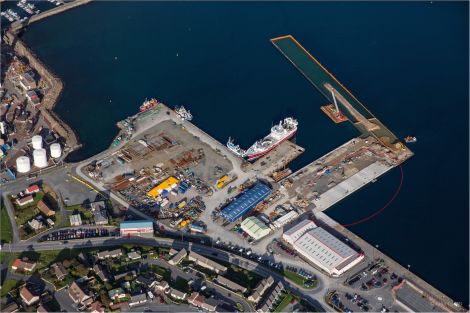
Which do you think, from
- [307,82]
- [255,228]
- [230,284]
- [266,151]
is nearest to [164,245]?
[230,284]

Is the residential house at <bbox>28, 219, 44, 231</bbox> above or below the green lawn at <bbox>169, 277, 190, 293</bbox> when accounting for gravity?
above

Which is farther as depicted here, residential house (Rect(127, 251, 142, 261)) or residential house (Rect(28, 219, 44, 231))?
residential house (Rect(28, 219, 44, 231))

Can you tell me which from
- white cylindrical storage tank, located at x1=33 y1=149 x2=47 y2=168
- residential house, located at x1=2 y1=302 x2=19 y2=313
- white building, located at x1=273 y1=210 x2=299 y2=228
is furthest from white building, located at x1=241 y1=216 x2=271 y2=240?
white cylindrical storage tank, located at x1=33 y1=149 x2=47 y2=168

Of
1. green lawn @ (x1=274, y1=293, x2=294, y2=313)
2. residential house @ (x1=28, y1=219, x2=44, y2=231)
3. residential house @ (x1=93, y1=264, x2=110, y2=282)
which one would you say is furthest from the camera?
residential house @ (x1=28, y1=219, x2=44, y2=231)

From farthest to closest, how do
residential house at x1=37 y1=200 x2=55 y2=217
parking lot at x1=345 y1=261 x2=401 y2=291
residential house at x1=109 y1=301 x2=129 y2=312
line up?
1. residential house at x1=37 y1=200 x2=55 y2=217
2. parking lot at x1=345 y1=261 x2=401 y2=291
3. residential house at x1=109 y1=301 x2=129 y2=312

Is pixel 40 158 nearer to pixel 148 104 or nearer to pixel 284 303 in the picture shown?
pixel 148 104

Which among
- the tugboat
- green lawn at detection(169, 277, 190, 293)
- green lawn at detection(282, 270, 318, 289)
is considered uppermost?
the tugboat

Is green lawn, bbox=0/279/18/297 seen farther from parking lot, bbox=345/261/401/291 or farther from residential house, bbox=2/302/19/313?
parking lot, bbox=345/261/401/291

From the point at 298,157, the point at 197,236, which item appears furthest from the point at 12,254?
the point at 298,157
